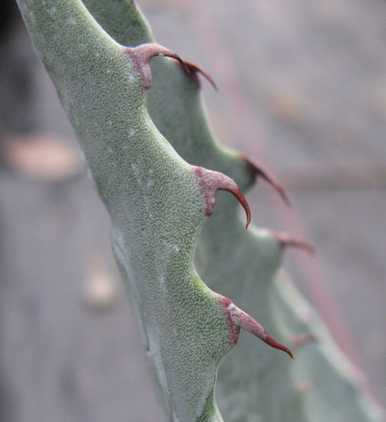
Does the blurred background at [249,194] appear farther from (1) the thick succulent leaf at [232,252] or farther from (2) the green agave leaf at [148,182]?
(2) the green agave leaf at [148,182]

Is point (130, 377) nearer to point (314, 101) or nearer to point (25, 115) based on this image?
point (25, 115)

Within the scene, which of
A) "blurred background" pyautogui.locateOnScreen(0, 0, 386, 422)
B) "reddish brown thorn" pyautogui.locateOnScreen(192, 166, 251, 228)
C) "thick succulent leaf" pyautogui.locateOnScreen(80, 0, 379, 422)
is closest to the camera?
"reddish brown thorn" pyautogui.locateOnScreen(192, 166, 251, 228)

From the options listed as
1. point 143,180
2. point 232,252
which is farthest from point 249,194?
point 143,180

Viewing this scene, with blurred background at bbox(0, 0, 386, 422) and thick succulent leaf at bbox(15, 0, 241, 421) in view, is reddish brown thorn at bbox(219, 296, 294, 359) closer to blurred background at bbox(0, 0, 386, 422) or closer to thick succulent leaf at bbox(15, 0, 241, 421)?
thick succulent leaf at bbox(15, 0, 241, 421)

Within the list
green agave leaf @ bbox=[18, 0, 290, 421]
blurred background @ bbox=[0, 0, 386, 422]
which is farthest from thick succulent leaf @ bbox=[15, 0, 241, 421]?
blurred background @ bbox=[0, 0, 386, 422]

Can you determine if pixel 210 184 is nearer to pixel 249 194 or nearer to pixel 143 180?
pixel 143 180

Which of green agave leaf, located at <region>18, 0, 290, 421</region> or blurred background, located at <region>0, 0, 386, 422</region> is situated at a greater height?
green agave leaf, located at <region>18, 0, 290, 421</region>

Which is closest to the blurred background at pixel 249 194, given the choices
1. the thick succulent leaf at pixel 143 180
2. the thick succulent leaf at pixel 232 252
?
the thick succulent leaf at pixel 232 252

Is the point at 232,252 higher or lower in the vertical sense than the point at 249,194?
higher
